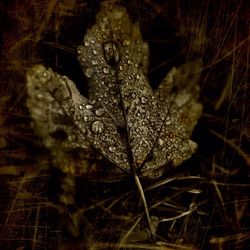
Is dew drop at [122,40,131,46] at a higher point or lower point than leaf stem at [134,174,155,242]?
higher

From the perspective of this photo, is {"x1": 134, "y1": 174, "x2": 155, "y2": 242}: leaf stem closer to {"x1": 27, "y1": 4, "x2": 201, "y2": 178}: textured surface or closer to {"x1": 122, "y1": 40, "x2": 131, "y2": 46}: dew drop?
{"x1": 27, "y1": 4, "x2": 201, "y2": 178}: textured surface

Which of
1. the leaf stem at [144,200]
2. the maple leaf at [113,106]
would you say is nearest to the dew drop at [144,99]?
the maple leaf at [113,106]

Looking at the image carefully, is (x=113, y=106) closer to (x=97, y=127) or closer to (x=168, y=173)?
(x=97, y=127)

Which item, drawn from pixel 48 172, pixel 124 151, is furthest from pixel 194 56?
pixel 48 172

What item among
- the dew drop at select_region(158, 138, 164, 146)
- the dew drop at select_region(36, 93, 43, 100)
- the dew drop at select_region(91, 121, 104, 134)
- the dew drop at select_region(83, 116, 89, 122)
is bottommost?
the dew drop at select_region(158, 138, 164, 146)

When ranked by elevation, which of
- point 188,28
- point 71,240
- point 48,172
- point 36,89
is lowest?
point 71,240

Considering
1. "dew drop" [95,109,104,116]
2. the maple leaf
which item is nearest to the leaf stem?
the maple leaf

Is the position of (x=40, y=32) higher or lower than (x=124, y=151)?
higher

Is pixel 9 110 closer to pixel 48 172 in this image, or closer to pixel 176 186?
pixel 48 172
